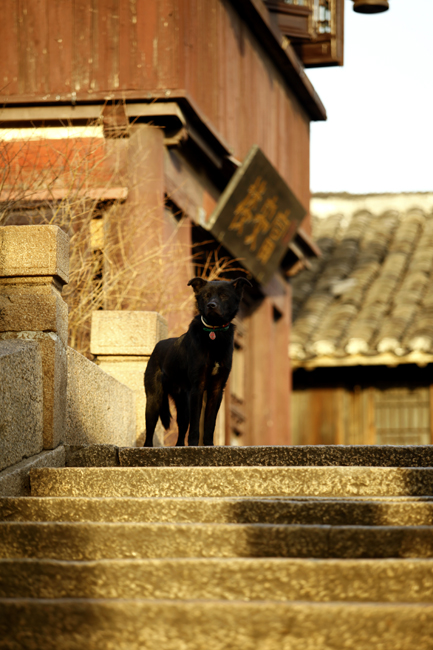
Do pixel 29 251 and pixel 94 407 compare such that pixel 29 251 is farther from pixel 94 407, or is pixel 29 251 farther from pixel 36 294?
pixel 94 407

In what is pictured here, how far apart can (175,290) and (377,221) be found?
12.5 meters

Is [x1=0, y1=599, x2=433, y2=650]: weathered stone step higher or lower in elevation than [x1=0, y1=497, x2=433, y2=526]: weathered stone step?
lower

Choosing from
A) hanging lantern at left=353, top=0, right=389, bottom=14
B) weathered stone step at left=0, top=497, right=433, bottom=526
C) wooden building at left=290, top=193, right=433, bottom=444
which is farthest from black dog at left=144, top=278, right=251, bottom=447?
wooden building at left=290, top=193, right=433, bottom=444

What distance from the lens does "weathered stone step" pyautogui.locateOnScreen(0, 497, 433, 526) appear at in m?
4.36

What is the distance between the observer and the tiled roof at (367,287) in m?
16.6

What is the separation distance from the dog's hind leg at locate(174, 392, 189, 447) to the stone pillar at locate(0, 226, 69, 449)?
73.0 inches

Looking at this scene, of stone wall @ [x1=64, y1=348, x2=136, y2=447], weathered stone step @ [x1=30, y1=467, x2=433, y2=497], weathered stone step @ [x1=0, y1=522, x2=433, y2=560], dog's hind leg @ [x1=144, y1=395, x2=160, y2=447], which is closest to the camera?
weathered stone step @ [x1=0, y1=522, x2=433, y2=560]

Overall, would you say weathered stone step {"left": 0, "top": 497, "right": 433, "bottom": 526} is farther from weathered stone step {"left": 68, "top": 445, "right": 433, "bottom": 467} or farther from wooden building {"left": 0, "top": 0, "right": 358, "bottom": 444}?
wooden building {"left": 0, "top": 0, "right": 358, "bottom": 444}

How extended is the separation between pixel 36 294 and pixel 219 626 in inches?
108

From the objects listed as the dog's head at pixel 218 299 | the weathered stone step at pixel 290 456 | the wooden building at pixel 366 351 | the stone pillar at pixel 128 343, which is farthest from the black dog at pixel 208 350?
the wooden building at pixel 366 351

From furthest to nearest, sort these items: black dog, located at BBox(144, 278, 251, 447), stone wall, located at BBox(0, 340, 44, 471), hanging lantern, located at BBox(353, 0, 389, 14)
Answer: hanging lantern, located at BBox(353, 0, 389, 14)
black dog, located at BBox(144, 278, 251, 447)
stone wall, located at BBox(0, 340, 44, 471)

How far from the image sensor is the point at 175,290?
11188 mm

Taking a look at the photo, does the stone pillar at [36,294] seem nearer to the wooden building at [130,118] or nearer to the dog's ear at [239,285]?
the dog's ear at [239,285]

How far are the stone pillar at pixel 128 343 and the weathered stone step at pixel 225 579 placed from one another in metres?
4.48
